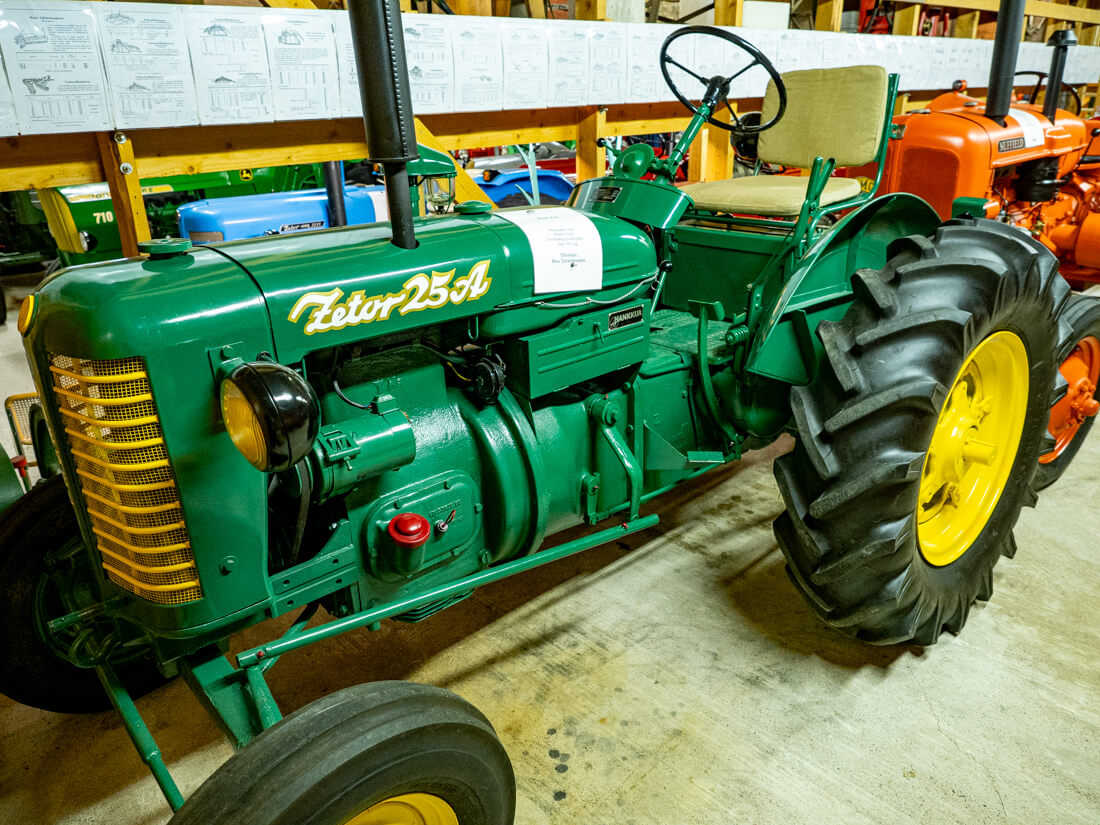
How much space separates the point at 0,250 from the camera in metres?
6.98

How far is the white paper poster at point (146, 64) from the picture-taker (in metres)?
2.44

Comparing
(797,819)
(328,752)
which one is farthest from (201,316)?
(797,819)

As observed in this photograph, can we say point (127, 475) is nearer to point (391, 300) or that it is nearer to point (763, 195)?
point (391, 300)

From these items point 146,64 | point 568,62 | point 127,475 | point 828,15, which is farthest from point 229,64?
point 828,15

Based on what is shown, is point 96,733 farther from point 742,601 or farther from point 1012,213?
point 1012,213

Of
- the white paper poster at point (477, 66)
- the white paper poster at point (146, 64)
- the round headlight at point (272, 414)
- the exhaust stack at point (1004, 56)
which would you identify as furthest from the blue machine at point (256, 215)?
the round headlight at point (272, 414)

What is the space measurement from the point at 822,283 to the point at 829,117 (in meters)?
0.91

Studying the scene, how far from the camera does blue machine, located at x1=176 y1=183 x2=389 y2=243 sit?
13.8 feet

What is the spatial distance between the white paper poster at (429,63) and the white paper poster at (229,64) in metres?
0.58

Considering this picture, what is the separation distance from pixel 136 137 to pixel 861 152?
2408 millimetres

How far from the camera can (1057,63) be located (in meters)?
3.89

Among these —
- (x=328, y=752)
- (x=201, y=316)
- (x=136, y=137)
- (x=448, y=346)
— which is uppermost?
(x=136, y=137)

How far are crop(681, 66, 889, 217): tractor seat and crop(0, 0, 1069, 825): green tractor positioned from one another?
0.07 ft

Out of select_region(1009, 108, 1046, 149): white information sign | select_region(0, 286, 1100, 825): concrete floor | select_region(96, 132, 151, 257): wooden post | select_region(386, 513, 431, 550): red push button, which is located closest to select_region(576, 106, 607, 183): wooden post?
select_region(96, 132, 151, 257): wooden post
